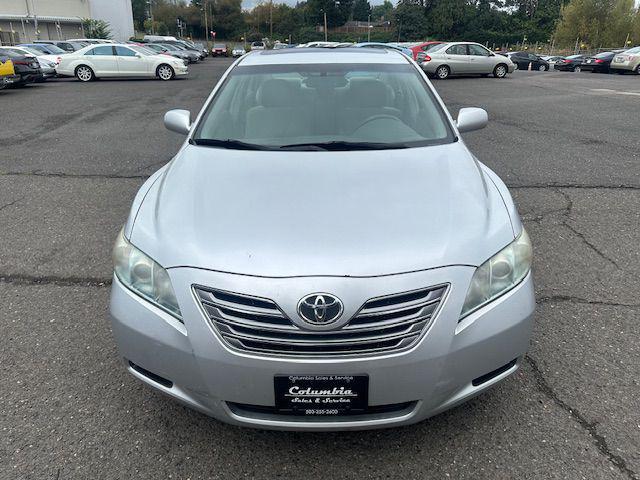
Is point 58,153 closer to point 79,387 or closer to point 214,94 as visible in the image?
point 214,94

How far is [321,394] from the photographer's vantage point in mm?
1933

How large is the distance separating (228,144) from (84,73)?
20849 millimetres

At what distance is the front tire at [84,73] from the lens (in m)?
20.9

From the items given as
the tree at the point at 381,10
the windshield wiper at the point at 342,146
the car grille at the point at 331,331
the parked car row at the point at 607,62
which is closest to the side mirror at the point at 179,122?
the windshield wiper at the point at 342,146

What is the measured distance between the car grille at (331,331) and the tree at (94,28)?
5970 centimetres

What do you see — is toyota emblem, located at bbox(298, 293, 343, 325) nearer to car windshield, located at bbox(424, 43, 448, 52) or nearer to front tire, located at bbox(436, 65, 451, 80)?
front tire, located at bbox(436, 65, 451, 80)

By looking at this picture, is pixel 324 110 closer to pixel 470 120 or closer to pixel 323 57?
pixel 323 57

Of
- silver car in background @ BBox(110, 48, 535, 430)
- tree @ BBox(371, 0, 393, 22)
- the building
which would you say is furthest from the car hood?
tree @ BBox(371, 0, 393, 22)

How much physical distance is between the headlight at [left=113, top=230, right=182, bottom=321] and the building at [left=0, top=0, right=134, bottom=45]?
2335 inches

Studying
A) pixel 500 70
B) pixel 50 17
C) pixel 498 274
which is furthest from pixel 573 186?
pixel 50 17

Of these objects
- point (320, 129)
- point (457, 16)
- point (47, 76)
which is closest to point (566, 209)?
point (320, 129)

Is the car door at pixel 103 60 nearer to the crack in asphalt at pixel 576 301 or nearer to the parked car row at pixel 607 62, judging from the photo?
the crack in asphalt at pixel 576 301

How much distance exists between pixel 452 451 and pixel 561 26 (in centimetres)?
6723

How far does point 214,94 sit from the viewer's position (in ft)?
11.9
